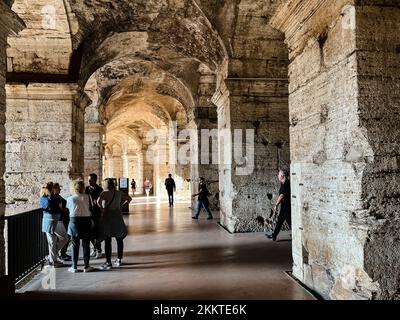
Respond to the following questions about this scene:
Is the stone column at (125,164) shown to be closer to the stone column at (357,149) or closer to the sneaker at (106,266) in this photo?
the sneaker at (106,266)

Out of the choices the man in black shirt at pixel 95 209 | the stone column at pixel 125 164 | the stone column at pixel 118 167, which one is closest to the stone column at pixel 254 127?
the man in black shirt at pixel 95 209

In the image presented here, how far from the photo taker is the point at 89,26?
321 inches

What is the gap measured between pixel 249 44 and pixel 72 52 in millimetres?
3807

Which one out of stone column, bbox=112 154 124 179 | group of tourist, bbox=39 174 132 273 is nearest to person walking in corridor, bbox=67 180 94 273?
group of tourist, bbox=39 174 132 273

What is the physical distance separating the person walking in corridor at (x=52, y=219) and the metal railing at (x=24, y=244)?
0.22m

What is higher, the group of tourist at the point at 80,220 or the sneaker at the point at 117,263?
the group of tourist at the point at 80,220

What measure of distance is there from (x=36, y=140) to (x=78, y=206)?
11.2ft

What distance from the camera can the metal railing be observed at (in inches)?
189

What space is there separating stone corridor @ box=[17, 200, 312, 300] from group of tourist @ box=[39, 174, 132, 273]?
30 centimetres

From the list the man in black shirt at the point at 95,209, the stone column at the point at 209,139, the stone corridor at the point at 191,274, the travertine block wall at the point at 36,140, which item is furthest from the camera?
the stone column at the point at 209,139

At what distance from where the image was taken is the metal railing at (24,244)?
15.8 ft

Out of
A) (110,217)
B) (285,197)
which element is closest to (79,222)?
(110,217)
